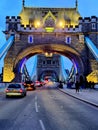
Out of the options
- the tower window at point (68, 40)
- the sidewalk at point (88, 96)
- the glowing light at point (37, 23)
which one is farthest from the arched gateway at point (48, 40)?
the sidewalk at point (88, 96)

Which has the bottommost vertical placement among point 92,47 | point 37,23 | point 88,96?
point 88,96

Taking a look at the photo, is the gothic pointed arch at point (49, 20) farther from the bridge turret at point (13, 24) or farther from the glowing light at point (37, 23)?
the bridge turret at point (13, 24)

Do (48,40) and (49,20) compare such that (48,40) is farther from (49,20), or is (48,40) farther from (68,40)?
(49,20)

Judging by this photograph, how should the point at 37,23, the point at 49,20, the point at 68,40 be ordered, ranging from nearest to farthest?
the point at 68,40
the point at 49,20
the point at 37,23

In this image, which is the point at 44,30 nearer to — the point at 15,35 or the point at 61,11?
the point at 15,35

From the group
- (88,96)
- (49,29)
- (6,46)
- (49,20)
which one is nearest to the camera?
(88,96)

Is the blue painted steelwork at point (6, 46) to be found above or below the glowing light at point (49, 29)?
below

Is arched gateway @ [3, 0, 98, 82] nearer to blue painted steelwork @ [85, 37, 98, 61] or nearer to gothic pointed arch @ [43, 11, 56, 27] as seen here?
gothic pointed arch @ [43, 11, 56, 27]

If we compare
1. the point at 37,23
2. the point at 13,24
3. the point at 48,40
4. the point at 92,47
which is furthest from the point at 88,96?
the point at 37,23

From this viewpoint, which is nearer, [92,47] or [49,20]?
[92,47]

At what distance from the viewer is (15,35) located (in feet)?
181

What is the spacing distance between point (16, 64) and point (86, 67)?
12944mm

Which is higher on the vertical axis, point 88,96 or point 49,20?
point 49,20

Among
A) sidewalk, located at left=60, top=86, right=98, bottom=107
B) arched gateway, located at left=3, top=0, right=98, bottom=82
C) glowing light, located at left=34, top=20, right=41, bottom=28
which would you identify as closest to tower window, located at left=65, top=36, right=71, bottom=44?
arched gateway, located at left=3, top=0, right=98, bottom=82
